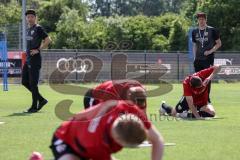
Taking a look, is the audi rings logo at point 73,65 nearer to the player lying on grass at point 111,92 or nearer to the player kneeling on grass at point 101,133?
the player lying on grass at point 111,92

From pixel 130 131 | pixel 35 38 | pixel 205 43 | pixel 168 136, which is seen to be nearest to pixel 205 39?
pixel 205 43

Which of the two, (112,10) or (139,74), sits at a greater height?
(112,10)

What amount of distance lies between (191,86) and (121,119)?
24.2 feet

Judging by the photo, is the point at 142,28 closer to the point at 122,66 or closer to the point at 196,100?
the point at 122,66

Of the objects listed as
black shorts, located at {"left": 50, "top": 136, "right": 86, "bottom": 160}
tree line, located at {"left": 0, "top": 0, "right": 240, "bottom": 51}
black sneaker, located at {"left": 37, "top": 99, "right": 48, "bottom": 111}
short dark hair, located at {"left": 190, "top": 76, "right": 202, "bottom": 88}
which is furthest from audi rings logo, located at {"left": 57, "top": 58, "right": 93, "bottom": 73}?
black shorts, located at {"left": 50, "top": 136, "right": 86, "bottom": 160}

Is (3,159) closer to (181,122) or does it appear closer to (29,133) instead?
(29,133)

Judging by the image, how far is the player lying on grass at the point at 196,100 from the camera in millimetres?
11961

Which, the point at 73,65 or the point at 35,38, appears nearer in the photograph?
the point at 35,38

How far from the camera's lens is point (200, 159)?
712 cm

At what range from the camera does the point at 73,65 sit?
1314 inches

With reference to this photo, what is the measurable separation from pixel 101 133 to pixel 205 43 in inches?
355

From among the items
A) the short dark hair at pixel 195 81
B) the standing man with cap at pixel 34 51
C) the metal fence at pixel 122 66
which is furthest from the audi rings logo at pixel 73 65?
the short dark hair at pixel 195 81

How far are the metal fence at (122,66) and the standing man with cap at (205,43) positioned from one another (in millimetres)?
17560

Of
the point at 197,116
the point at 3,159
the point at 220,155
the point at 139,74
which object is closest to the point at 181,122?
the point at 197,116
